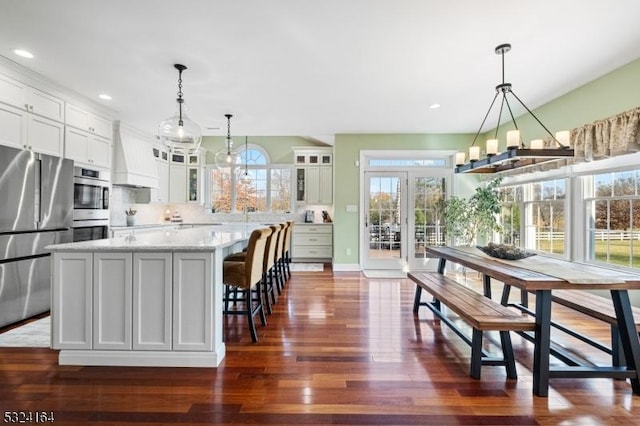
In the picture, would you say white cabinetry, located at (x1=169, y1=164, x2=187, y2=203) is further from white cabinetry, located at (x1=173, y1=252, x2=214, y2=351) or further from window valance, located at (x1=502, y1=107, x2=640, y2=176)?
window valance, located at (x1=502, y1=107, x2=640, y2=176)

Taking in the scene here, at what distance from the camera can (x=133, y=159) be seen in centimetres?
513

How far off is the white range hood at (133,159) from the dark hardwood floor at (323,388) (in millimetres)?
3058

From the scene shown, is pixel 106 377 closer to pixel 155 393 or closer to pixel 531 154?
pixel 155 393

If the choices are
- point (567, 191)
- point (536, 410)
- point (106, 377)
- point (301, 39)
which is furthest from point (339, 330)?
point (567, 191)

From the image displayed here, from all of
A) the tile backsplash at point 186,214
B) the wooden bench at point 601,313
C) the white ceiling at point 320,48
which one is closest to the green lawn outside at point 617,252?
the wooden bench at point 601,313

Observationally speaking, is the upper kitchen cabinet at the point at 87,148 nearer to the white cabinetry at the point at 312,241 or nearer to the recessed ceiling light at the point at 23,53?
the recessed ceiling light at the point at 23,53

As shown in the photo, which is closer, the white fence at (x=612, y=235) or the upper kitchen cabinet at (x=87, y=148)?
the white fence at (x=612, y=235)

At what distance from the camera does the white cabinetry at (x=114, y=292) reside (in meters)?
2.17

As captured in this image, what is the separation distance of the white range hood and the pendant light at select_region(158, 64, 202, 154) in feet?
7.73

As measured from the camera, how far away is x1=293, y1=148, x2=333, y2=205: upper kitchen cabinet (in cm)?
708

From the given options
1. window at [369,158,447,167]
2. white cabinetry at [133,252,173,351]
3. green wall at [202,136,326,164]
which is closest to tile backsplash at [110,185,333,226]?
green wall at [202,136,326,164]

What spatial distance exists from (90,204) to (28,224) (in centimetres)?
106

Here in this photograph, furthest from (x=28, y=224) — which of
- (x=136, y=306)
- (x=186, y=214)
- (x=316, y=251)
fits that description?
(x=316, y=251)

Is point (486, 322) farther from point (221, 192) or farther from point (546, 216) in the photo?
point (221, 192)
